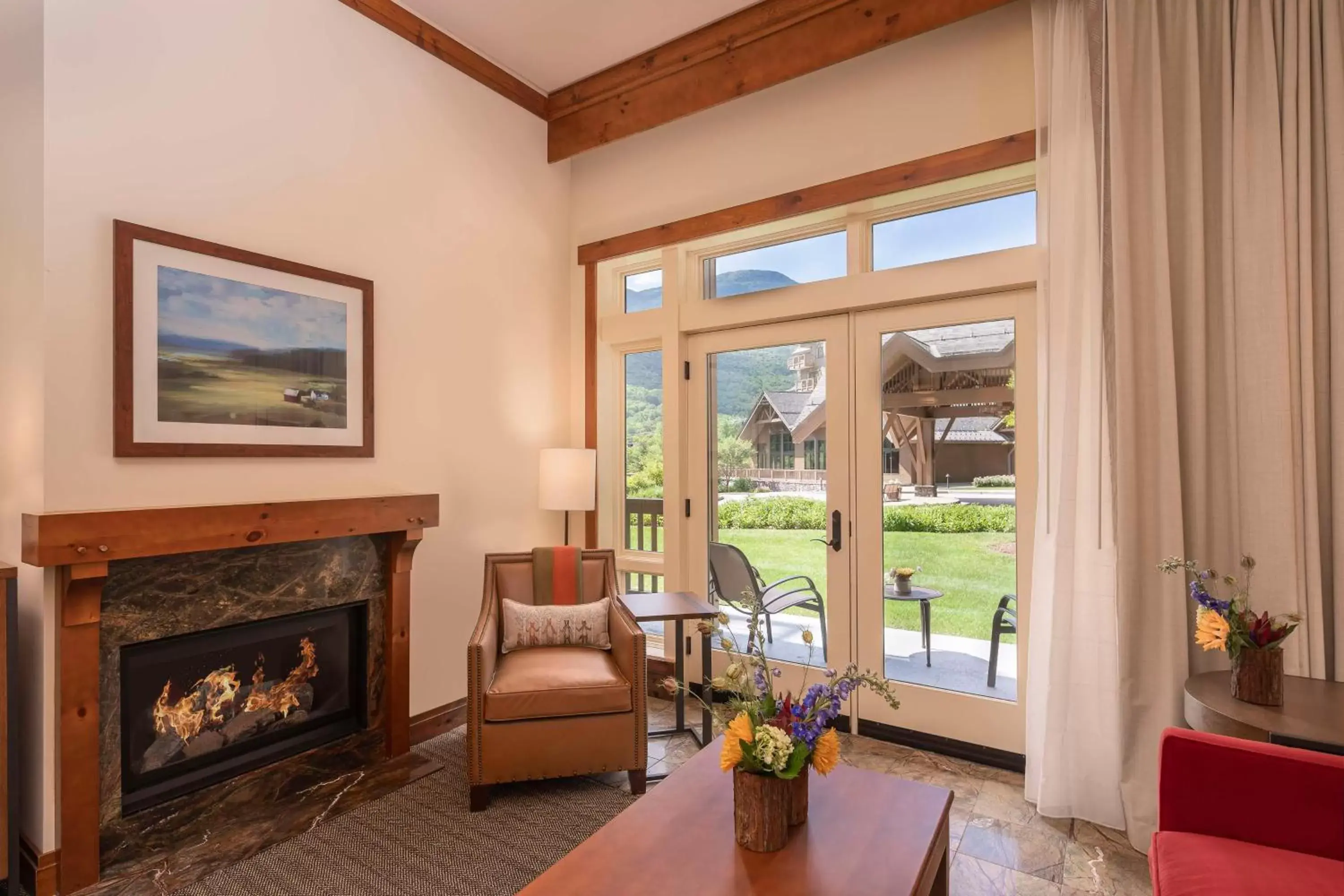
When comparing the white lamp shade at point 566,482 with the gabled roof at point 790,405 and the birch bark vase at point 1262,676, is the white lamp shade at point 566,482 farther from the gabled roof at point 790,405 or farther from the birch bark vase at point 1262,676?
the birch bark vase at point 1262,676

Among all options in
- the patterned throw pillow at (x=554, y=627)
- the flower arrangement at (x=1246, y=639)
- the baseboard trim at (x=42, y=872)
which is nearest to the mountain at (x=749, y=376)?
the patterned throw pillow at (x=554, y=627)

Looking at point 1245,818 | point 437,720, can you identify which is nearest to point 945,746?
point 1245,818

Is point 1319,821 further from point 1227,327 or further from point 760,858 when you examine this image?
point 1227,327

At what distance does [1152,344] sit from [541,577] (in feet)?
8.62

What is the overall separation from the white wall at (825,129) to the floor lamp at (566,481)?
1377mm

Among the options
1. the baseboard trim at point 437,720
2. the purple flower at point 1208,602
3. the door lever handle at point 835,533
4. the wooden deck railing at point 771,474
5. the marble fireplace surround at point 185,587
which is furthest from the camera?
the wooden deck railing at point 771,474

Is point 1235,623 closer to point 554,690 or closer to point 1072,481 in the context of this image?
point 1072,481

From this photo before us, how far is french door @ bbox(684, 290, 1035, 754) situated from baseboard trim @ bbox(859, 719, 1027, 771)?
2 cm

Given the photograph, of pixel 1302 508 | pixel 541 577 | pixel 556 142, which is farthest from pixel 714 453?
pixel 1302 508

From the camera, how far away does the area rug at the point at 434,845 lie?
7.12 ft

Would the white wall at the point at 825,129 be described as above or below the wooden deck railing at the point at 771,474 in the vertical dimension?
above

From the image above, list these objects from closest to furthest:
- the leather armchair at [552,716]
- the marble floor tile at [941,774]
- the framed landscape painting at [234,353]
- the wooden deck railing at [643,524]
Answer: the framed landscape painting at [234,353] < the leather armchair at [552,716] < the marble floor tile at [941,774] < the wooden deck railing at [643,524]

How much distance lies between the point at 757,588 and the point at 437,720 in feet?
5.68

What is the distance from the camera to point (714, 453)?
12.7 ft
